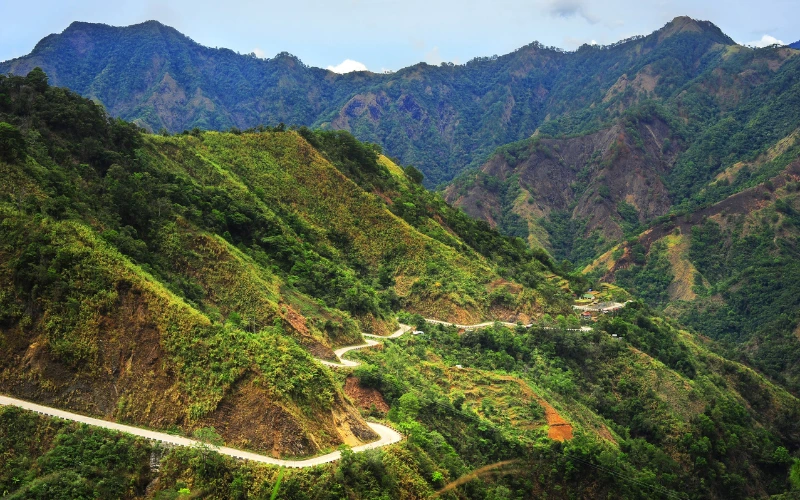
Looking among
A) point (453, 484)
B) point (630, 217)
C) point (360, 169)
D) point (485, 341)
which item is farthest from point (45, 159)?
point (630, 217)

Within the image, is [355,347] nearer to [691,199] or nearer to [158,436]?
[158,436]

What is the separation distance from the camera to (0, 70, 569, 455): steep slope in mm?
29609

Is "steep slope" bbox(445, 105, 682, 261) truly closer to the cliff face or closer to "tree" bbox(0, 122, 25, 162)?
the cliff face

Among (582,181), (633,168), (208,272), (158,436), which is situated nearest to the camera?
(158,436)

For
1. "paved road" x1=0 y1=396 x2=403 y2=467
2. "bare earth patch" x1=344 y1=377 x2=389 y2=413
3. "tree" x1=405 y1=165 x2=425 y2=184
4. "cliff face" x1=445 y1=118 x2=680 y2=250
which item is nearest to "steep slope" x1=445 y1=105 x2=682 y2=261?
"cliff face" x1=445 y1=118 x2=680 y2=250

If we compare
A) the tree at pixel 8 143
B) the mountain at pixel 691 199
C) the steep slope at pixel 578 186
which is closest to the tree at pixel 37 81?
the tree at pixel 8 143

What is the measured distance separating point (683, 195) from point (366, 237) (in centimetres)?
10754

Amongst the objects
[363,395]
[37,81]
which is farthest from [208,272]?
[37,81]

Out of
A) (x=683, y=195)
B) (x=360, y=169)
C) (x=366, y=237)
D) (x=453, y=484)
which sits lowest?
(x=453, y=484)

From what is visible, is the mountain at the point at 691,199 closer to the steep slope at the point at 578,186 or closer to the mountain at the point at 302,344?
the steep slope at the point at 578,186

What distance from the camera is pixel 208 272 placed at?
139 ft

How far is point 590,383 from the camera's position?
5559 centimetres

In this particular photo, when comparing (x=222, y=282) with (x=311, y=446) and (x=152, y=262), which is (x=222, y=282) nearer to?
(x=152, y=262)

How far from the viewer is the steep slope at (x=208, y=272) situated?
2961cm
